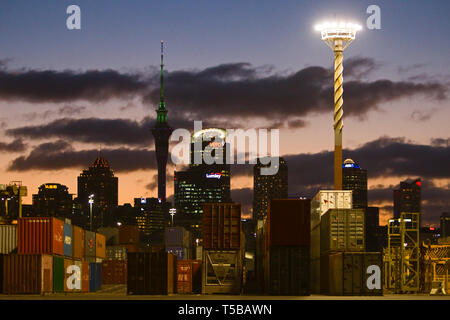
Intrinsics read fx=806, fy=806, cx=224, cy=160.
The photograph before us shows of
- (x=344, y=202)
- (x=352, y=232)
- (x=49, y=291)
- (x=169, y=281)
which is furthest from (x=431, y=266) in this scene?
(x=49, y=291)

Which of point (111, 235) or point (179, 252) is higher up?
point (111, 235)

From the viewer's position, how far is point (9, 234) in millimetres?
61125

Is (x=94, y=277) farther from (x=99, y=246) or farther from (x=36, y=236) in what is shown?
(x=36, y=236)

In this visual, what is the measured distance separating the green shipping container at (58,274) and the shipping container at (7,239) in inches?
134

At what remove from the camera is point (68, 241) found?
217 ft

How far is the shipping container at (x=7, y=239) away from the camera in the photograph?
200 feet

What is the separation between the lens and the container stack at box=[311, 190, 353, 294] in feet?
213

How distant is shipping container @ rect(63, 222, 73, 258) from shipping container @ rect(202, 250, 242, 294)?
12872mm

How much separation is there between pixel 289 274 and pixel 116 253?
208 ft

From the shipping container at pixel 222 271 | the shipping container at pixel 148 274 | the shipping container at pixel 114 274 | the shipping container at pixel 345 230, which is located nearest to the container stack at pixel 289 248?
the shipping container at pixel 345 230

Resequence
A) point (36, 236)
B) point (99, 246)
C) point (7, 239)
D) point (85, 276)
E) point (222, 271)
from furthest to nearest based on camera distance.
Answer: point (99, 246), point (85, 276), point (7, 239), point (36, 236), point (222, 271)

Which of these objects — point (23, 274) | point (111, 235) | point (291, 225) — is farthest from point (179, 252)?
point (291, 225)
